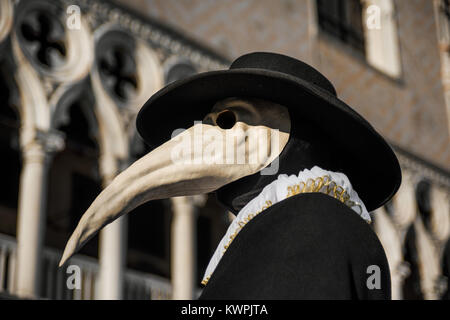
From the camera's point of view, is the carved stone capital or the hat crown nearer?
the hat crown

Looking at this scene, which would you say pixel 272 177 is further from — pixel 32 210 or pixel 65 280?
pixel 65 280

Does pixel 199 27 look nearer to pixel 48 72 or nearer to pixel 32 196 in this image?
pixel 48 72

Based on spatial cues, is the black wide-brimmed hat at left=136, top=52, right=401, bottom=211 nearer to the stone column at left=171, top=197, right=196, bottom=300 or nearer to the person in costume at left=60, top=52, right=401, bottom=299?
the person in costume at left=60, top=52, right=401, bottom=299

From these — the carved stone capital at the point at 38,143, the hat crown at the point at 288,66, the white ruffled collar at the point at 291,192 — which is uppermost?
the carved stone capital at the point at 38,143

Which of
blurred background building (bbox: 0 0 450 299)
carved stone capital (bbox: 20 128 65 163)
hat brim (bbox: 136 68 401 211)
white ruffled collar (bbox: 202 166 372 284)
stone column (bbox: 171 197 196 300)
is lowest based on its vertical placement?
white ruffled collar (bbox: 202 166 372 284)

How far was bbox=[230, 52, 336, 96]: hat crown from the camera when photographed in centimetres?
124

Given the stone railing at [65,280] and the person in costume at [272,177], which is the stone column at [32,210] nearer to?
the stone railing at [65,280]

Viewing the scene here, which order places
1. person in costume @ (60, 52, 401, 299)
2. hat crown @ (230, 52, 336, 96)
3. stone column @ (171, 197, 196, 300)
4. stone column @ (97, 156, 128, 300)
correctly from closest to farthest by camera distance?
person in costume @ (60, 52, 401, 299) → hat crown @ (230, 52, 336, 96) → stone column @ (97, 156, 128, 300) → stone column @ (171, 197, 196, 300)

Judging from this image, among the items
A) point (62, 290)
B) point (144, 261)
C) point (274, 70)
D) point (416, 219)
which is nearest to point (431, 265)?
point (416, 219)

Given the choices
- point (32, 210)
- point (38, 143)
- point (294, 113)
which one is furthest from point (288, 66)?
point (38, 143)

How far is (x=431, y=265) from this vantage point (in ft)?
27.4

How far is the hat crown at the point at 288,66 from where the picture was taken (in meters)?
1.24

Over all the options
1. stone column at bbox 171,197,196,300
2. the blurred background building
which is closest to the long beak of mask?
the blurred background building

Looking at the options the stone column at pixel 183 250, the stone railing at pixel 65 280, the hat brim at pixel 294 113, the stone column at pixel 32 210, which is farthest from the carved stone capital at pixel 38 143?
the hat brim at pixel 294 113
